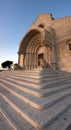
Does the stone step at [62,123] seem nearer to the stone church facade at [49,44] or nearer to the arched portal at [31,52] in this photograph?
A: the stone church facade at [49,44]

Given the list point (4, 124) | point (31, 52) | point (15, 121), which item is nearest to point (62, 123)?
point (15, 121)

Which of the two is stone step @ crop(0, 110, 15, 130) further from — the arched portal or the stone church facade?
the arched portal

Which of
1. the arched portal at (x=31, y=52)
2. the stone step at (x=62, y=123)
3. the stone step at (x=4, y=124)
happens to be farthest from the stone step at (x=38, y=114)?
the arched portal at (x=31, y=52)

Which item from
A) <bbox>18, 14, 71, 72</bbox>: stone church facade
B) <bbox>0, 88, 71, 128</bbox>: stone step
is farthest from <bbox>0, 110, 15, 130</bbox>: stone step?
<bbox>18, 14, 71, 72</bbox>: stone church facade

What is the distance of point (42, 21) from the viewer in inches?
563

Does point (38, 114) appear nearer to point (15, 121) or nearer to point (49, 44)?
point (15, 121)

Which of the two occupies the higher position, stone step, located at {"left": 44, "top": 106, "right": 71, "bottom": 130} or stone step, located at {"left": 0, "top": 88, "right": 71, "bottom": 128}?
stone step, located at {"left": 0, "top": 88, "right": 71, "bottom": 128}

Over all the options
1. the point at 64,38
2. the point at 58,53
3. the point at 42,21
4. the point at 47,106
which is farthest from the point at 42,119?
the point at 42,21

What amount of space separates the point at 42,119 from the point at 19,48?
1223 cm

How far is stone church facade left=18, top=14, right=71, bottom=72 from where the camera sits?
10.6 m

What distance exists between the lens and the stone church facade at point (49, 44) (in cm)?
1061

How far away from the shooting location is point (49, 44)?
1078 cm

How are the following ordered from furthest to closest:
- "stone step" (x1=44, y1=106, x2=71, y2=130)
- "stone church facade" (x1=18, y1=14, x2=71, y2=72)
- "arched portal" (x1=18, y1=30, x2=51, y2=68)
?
"arched portal" (x1=18, y1=30, x2=51, y2=68), "stone church facade" (x1=18, y1=14, x2=71, y2=72), "stone step" (x1=44, y1=106, x2=71, y2=130)

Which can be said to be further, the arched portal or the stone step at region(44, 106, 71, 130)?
the arched portal
